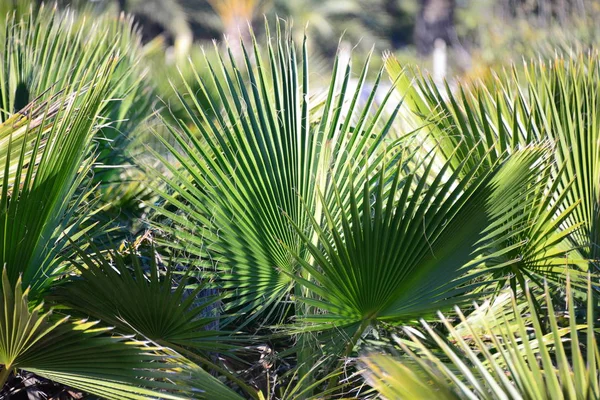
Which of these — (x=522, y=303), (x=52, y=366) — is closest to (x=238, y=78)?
(x=52, y=366)

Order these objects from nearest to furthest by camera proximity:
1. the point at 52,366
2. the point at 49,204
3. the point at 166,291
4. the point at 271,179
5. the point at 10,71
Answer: the point at 52,366
the point at 49,204
the point at 166,291
the point at 271,179
the point at 10,71

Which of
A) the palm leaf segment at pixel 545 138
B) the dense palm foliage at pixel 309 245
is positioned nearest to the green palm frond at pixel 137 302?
the dense palm foliage at pixel 309 245

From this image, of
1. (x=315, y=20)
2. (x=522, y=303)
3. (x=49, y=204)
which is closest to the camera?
(x=49, y=204)

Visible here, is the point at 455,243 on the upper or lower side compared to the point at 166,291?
upper

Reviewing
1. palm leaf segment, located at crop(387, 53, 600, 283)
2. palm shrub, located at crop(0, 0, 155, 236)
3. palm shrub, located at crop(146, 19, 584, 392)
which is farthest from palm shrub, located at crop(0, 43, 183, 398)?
palm leaf segment, located at crop(387, 53, 600, 283)

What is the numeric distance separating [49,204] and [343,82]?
48.9 inches

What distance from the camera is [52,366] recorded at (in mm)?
2125

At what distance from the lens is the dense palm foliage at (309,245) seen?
2156 mm

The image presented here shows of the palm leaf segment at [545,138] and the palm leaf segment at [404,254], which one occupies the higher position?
the palm leaf segment at [545,138]

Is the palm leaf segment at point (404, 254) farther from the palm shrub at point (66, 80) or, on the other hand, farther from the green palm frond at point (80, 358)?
the palm shrub at point (66, 80)

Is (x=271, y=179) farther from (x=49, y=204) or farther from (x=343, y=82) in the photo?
(x=49, y=204)

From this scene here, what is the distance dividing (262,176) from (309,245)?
53 cm

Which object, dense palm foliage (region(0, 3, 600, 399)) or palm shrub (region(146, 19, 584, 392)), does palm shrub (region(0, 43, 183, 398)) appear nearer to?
dense palm foliage (region(0, 3, 600, 399))

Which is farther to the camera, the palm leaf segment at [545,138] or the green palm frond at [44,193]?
the palm leaf segment at [545,138]
